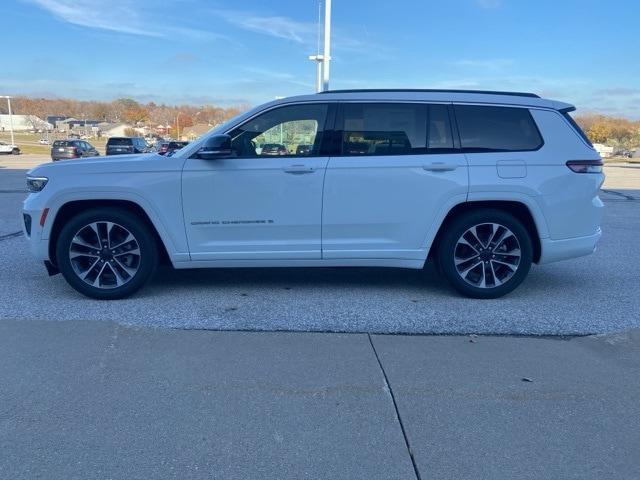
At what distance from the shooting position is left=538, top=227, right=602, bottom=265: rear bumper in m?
5.20

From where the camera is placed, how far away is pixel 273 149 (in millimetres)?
5070

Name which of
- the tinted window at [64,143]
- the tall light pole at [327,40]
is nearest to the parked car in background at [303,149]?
the tall light pole at [327,40]

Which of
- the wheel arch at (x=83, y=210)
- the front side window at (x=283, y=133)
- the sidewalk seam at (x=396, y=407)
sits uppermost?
the front side window at (x=283, y=133)

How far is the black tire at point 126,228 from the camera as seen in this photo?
500cm

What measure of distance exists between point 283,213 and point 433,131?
165cm

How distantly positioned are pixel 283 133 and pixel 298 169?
0.43 meters

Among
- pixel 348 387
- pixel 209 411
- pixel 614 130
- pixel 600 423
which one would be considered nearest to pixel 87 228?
pixel 209 411

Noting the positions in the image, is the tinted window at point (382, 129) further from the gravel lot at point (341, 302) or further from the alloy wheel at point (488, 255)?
the gravel lot at point (341, 302)

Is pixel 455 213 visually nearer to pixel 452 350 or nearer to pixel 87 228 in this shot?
pixel 452 350

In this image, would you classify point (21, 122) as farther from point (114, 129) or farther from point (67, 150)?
point (67, 150)

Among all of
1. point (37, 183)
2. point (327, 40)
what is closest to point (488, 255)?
point (37, 183)

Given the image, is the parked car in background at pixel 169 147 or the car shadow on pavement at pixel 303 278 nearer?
the car shadow on pavement at pixel 303 278

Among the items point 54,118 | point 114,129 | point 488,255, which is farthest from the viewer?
point 54,118

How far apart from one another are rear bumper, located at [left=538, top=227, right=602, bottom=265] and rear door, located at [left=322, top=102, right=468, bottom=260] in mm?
1016
